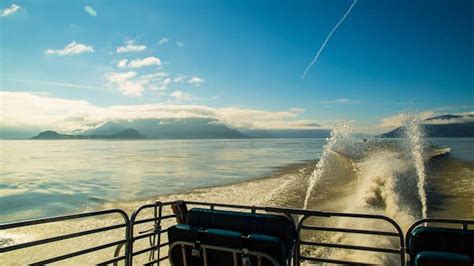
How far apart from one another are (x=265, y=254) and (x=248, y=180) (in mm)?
24964

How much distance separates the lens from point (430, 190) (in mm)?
22141

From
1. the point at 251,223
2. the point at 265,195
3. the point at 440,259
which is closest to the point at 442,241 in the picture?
the point at 440,259

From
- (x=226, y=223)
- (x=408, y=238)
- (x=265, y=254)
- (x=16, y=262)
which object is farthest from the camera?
(x=16, y=262)

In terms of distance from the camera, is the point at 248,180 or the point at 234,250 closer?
the point at 234,250

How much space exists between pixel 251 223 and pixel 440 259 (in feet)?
6.31

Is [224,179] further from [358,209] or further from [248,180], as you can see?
[358,209]

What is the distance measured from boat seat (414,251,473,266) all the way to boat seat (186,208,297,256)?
1.27m

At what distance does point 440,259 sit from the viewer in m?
3.41

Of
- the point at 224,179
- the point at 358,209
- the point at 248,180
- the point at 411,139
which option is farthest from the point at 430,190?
the point at 411,139

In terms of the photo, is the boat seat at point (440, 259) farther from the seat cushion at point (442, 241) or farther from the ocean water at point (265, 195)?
the ocean water at point (265, 195)

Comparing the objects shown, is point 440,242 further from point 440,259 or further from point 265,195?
point 265,195

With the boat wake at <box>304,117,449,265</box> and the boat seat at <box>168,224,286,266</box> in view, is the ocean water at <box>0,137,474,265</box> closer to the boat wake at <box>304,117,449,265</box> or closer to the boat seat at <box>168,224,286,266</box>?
the boat wake at <box>304,117,449,265</box>

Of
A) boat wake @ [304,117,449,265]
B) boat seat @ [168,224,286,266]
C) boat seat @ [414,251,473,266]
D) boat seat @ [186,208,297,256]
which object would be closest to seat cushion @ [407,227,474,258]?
boat seat @ [414,251,473,266]

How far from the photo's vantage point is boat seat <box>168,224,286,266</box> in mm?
3670
